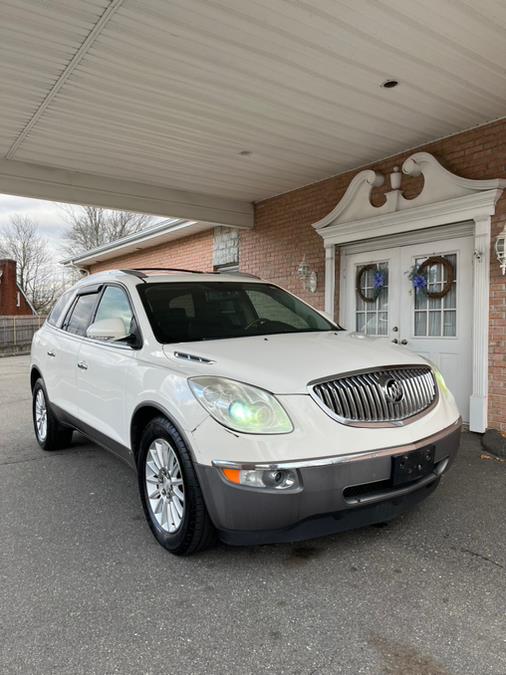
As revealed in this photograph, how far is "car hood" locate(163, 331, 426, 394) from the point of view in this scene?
2.59m

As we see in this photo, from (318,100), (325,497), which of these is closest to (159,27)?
(318,100)

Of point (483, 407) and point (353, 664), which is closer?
point (353, 664)

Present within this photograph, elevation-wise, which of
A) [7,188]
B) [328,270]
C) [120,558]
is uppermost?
[7,188]

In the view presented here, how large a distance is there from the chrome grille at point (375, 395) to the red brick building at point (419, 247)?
2980mm

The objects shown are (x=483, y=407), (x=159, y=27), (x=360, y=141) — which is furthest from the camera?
(x=360, y=141)

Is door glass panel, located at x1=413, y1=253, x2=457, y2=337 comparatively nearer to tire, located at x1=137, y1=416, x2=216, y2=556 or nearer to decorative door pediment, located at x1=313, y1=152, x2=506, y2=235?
decorative door pediment, located at x1=313, y1=152, x2=506, y2=235

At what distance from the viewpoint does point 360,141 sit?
5.93 meters

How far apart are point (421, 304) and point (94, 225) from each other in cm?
3164

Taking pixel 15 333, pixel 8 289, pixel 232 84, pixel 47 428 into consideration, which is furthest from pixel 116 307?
pixel 8 289

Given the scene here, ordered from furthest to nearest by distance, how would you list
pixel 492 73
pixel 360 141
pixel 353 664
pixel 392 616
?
pixel 360 141, pixel 492 73, pixel 392 616, pixel 353 664

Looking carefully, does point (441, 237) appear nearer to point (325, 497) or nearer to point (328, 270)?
point (328, 270)

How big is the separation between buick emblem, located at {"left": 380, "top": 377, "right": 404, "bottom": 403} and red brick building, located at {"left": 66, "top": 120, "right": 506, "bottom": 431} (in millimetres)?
3154

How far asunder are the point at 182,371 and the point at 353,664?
160 cm

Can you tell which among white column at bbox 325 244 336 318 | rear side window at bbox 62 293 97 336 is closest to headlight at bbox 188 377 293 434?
rear side window at bbox 62 293 97 336
